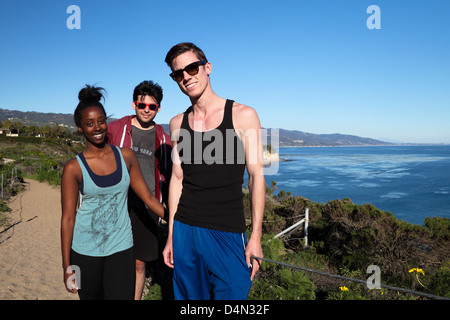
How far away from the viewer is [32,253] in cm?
759

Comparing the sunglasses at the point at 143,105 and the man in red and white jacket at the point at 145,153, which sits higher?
the sunglasses at the point at 143,105

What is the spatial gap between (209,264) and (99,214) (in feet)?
2.35

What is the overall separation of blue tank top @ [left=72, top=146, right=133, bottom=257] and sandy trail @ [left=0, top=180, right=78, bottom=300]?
4.36 metres

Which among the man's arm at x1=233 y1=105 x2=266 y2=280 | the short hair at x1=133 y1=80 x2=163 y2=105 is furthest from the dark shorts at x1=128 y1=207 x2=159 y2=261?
the man's arm at x1=233 y1=105 x2=266 y2=280

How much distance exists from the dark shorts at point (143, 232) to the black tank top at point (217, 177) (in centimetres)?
118

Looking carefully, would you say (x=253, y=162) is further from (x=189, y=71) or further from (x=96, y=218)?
(x=96, y=218)

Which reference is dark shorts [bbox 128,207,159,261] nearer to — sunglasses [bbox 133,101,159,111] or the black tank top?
sunglasses [bbox 133,101,159,111]

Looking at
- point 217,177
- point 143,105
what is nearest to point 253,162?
point 217,177

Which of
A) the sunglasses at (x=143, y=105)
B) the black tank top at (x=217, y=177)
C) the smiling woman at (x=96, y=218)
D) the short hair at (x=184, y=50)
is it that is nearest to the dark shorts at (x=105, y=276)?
the smiling woman at (x=96, y=218)

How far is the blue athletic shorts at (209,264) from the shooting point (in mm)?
1627

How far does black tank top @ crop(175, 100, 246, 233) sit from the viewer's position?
1.63m

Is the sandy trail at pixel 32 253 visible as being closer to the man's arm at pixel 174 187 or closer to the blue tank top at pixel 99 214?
the blue tank top at pixel 99 214
